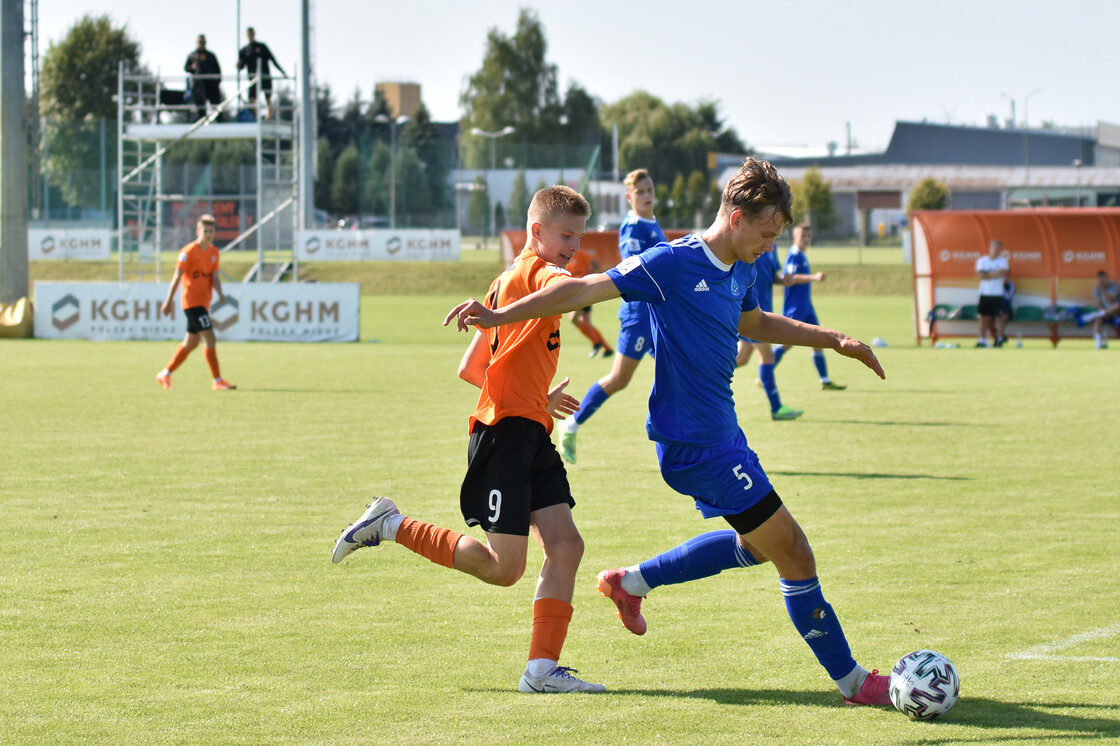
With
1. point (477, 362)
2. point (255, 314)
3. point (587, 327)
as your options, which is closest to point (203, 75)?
point (255, 314)

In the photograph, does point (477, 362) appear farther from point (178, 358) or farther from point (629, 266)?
point (178, 358)

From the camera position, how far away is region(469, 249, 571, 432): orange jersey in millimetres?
4867

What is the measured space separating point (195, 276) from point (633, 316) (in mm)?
8032

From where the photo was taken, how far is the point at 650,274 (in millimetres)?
4461

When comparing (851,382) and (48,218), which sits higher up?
(48,218)

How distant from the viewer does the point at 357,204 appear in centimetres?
5566

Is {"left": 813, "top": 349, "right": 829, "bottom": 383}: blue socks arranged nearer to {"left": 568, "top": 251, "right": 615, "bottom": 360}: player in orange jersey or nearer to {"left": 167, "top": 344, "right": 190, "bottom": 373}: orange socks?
{"left": 568, "top": 251, "right": 615, "bottom": 360}: player in orange jersey

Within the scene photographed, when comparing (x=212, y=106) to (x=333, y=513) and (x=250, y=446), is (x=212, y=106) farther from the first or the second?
(x=333, y=513)

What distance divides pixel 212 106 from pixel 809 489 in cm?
2523

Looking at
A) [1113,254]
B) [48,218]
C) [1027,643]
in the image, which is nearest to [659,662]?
[1027,643]

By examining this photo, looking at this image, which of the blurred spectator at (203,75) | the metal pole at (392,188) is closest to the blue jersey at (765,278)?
the blurred spectator at (203,75)

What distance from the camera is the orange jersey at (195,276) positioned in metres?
16.2

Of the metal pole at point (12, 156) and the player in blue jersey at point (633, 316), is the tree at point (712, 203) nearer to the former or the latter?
the metal pole at point (12, 156)

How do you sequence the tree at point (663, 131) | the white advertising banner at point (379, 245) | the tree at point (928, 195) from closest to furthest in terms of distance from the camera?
the white advertising banner at point (379, 245) < the tree at point (928, 195) < the tree at point (663, 131)
